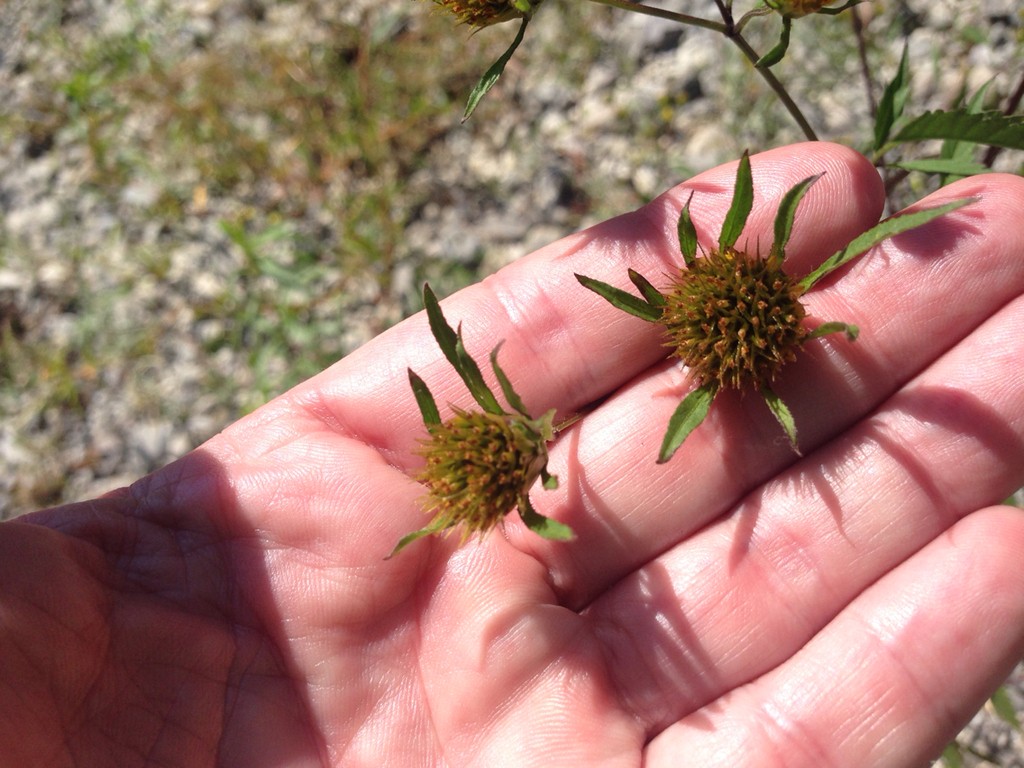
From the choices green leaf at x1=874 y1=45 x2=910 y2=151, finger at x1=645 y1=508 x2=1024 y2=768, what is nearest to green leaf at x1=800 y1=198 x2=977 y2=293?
green leaf at x1=874 y1=45 x2=910 y2=151

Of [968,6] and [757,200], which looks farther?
[968,6]

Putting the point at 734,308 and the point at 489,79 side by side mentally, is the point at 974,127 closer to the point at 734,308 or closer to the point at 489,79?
the point at 734,308

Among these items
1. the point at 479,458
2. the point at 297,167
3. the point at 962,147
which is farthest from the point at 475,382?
the point at 297,167

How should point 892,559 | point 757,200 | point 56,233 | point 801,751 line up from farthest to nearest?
point 56,233
point 757,200
point 892,559
point 801,751

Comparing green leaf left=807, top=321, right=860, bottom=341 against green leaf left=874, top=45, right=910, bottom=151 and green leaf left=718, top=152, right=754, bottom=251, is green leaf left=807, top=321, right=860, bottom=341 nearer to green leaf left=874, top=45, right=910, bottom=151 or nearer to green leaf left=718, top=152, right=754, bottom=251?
green leaf left=718, top=152, right=754, bottom=251

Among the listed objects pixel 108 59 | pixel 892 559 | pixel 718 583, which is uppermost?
pixel 108 59

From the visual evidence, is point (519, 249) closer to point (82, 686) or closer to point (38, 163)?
point (82, 686)

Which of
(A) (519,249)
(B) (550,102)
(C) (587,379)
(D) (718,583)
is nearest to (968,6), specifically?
(B) (550,102)
